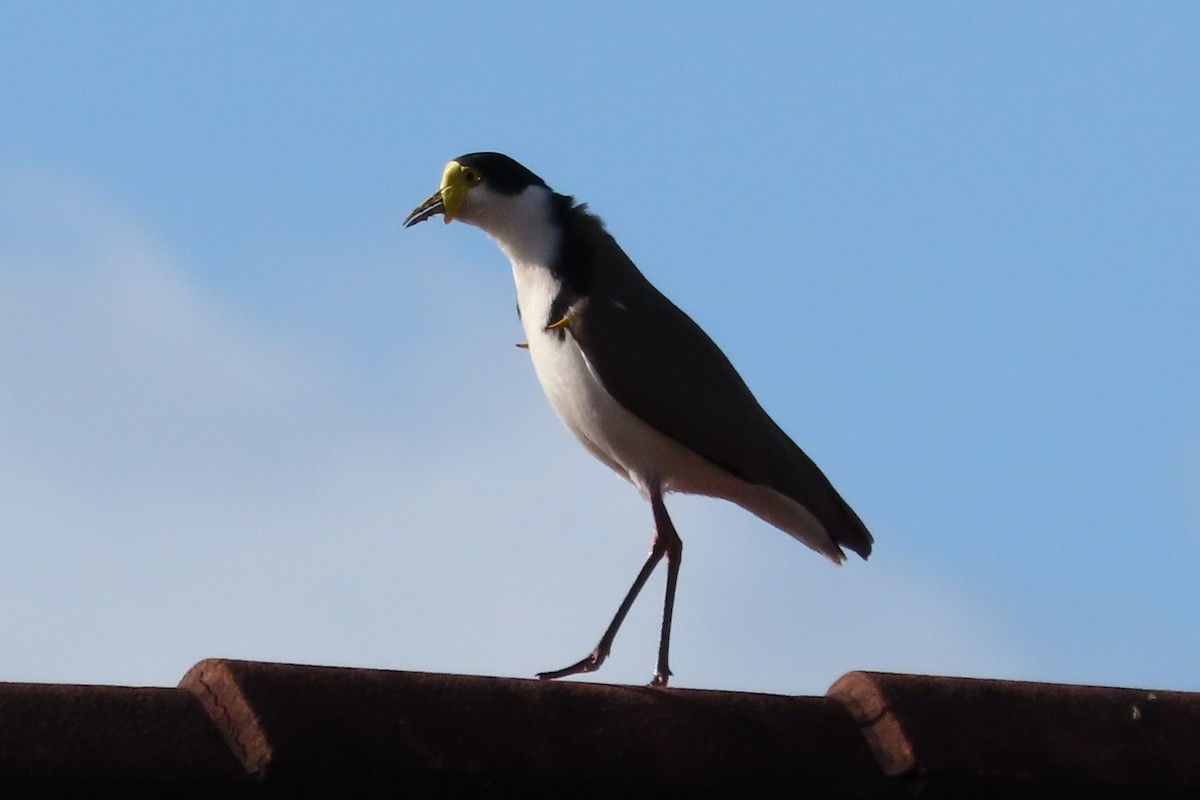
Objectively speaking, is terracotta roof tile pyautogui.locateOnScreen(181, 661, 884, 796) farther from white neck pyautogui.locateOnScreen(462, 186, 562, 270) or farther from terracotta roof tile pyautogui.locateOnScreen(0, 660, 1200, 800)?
white neck pyautogui.locateOnScreen(462, 186, 562, 270)

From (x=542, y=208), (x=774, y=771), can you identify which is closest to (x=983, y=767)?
(x=774, y=771)

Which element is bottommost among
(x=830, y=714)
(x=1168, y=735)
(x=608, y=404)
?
(x=1168, y=735)

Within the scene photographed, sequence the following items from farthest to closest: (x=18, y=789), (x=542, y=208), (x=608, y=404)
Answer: (x=542, y=208)
(x=608, y=404)
(x=18, y=789)

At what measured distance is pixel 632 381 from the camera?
22.6 ft

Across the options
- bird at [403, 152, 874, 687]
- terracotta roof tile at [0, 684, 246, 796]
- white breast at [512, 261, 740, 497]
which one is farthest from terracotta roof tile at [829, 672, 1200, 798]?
white breast at [512, 261, 740, 497]

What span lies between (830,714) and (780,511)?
3.09m

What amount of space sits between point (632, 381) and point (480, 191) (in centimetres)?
103

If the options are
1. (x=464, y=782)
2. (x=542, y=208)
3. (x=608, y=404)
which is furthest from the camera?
(x=542, y=208)

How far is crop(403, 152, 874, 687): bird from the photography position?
690 centimetres

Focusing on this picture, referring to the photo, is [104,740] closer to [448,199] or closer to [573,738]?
[573,738]

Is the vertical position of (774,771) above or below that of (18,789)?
below

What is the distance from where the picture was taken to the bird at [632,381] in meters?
6.90

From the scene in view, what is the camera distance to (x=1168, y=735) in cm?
431

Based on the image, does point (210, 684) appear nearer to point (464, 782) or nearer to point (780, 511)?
point (464, 782)
